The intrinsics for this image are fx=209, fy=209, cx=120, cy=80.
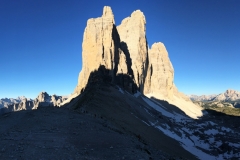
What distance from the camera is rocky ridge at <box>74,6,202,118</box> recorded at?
78.4 meters

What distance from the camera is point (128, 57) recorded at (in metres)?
104

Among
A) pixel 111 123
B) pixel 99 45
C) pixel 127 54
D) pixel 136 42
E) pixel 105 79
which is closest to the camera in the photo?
pixel 111 123

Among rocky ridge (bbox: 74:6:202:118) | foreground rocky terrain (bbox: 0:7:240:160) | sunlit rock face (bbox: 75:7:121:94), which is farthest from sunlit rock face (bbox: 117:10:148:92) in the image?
sunlit rock face (bbox: 75:7:121:94)

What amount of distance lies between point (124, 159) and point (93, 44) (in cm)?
6820

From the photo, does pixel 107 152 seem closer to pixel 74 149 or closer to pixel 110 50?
pixel 74 149

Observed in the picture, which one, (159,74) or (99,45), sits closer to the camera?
(99,45)

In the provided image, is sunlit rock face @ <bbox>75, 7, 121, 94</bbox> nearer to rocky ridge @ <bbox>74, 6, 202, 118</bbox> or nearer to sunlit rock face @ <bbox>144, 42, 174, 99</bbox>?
rocky ridge @ <bbox>74, 6, 202, 118</bbox>

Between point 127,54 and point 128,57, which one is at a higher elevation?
point 127,54

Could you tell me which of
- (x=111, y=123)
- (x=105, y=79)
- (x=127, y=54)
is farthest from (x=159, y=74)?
(x=111, y=123)

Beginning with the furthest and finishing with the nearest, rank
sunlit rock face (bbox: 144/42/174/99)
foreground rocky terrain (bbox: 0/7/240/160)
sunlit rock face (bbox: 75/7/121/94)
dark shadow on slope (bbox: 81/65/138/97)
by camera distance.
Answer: sunlit rock face (bbox: 144/42/174/99) < sunlit rock face (bbox: 75/7/121/94) < dark shadow on slope (bbox: 81/65/138/97) < foreground rocky terrain (bbox: 0/7/240/160)

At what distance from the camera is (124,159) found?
14.4 meters

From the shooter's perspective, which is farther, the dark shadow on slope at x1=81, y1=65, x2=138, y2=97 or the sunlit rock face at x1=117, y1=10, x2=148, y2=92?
the sunlit rock face at x1=117, y1=10, x2=148, y2=92

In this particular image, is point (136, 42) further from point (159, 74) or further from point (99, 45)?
point (99, 45)

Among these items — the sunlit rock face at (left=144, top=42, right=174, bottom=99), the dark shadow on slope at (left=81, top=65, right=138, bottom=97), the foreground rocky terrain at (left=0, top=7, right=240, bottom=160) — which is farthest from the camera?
the sunlit rock face at (left=144, top=42, right=174, bottom=99)
